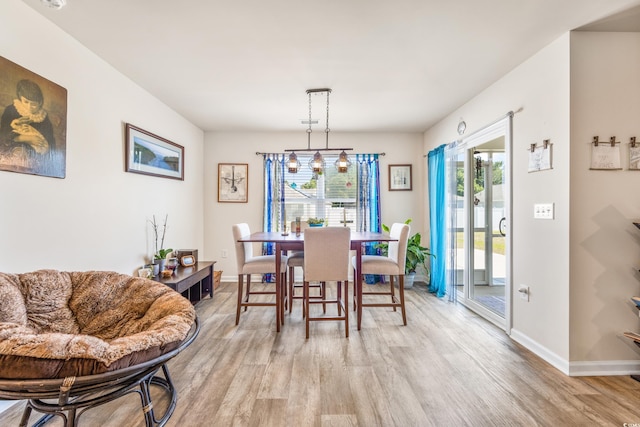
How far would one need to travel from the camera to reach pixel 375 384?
6.48 feet

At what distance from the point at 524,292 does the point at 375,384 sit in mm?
1564

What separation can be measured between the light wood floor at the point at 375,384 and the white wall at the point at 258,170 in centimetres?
209

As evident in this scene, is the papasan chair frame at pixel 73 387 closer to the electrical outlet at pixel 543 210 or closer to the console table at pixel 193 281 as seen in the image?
the console table at pixel 193 281

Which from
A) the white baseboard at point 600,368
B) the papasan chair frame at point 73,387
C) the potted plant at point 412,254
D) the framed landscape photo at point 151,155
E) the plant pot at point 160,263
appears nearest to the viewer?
the papasan chair frame at point 73,387

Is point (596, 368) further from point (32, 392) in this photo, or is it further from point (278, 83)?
point (278, 83)

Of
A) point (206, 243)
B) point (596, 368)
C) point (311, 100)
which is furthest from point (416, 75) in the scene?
point (206, 243)

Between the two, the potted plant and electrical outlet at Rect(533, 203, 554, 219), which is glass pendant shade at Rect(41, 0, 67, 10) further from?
the potted plant

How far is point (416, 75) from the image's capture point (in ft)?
9.02

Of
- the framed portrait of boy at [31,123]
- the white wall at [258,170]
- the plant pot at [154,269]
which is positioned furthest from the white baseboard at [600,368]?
A: the framed portrait of boy at [31,123]

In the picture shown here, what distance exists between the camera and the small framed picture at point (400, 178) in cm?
480

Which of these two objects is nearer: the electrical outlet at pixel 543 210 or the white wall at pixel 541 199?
the white wall at pixel 541 199

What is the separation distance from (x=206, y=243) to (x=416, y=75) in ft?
12.5

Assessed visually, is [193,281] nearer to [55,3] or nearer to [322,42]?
[55,3]

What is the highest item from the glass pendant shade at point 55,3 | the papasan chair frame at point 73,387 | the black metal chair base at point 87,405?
the glass pendant shade at point 55,3
